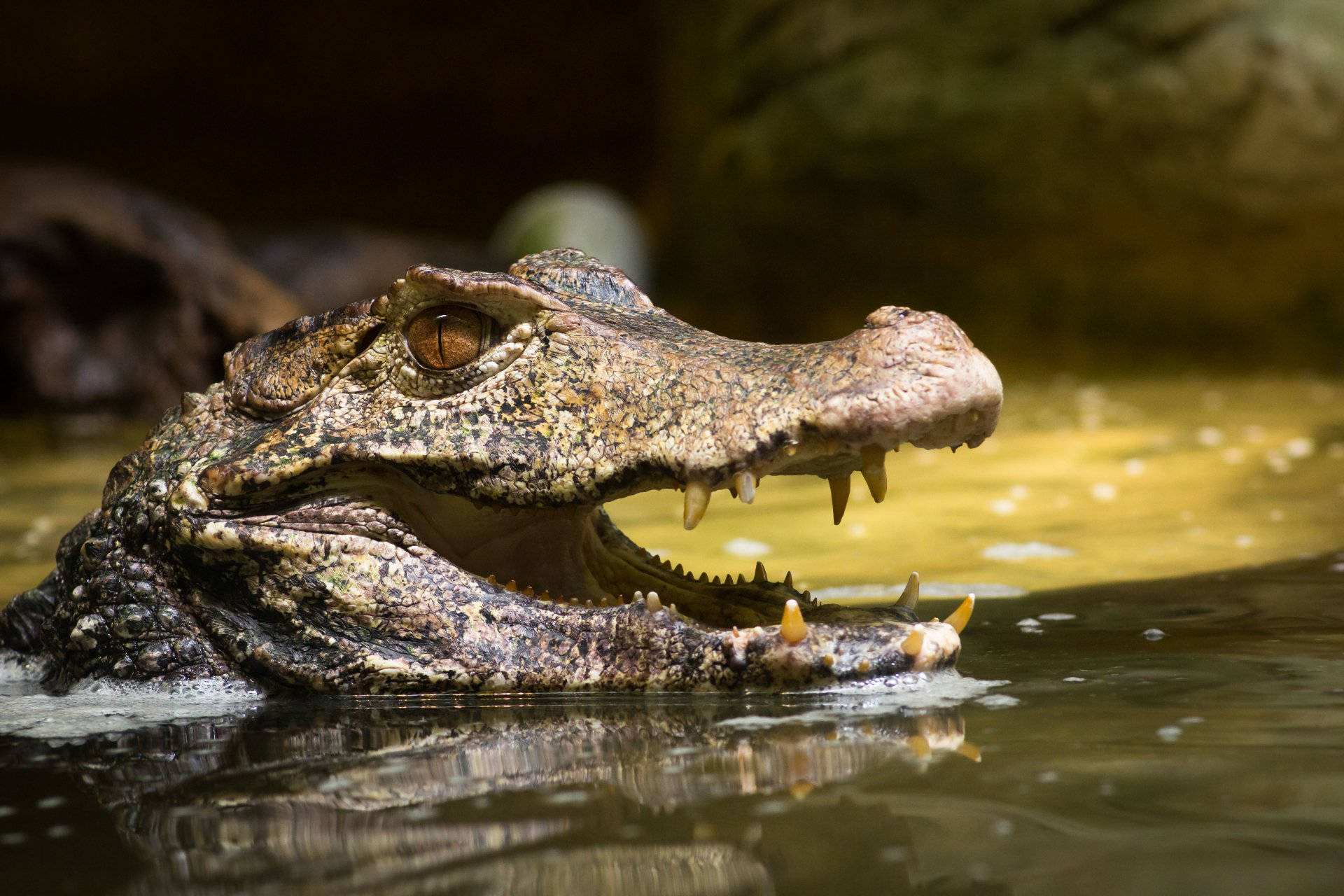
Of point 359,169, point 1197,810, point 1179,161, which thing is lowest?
point 1197,810

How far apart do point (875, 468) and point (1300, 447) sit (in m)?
5.18

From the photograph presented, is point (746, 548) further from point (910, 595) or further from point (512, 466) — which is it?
point (512, 466)

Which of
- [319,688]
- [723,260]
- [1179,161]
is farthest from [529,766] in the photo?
[723,260]

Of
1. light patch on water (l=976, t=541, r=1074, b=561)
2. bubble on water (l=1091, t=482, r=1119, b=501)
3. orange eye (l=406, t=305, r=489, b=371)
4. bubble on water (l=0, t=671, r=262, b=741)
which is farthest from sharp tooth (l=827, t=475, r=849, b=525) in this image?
bubble on water (l=1091, t=482, r=1119, b=501)

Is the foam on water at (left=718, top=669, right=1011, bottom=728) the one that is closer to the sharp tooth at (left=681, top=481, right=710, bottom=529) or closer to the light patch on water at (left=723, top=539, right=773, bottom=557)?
the sharp tooth at (left=681, top=481, right=710, bottom=529)

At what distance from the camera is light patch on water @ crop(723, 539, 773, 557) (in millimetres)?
5184

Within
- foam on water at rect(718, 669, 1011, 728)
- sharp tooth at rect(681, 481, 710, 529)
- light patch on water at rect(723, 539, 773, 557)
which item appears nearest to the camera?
foam on water at rect(718, 669, 1011, 728)

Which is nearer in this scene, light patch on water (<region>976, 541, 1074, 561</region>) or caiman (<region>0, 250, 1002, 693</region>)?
caiman (<region>0, 250, 1002, 693</region>)

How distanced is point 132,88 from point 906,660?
69.3 ft

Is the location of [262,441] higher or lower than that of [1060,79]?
lower

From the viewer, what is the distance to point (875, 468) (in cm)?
302

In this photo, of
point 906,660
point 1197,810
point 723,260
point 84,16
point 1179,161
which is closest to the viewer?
point 1197,810

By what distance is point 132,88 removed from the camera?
70.0 ft

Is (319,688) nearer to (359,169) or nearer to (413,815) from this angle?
(413,815)
